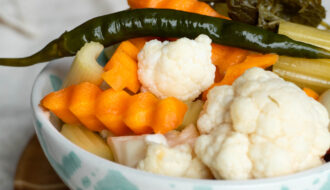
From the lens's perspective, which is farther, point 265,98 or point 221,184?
point 265,98

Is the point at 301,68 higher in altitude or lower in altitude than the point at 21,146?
higher

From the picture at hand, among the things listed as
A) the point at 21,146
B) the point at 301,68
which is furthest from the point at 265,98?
the point at 21,146

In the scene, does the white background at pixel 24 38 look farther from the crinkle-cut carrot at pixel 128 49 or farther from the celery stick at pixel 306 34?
the celery stick at pixel 306 34

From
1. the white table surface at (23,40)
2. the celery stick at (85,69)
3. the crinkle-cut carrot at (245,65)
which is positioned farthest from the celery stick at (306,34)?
the white table surface at (23,40)

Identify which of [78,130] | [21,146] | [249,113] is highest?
[249,113]

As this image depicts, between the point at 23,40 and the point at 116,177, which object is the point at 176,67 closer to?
Result: the point at 116,177

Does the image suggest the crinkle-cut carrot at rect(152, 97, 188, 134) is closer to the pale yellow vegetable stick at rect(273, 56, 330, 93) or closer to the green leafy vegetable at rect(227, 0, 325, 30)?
the pale yellow vegetable stick at rect(273, 56, 330, 93)

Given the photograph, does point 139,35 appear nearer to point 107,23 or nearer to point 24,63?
point 107,23
